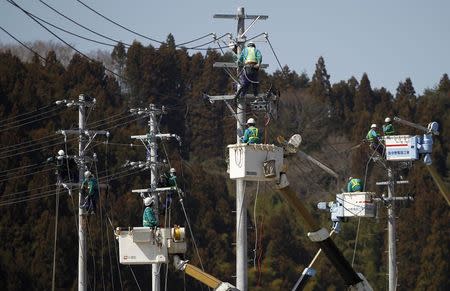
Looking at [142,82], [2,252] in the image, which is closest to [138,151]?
[2,252]

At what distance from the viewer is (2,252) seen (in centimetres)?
6600

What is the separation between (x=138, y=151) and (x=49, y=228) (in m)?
8.25

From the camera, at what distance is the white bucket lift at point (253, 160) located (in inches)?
1220

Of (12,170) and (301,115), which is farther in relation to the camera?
(301,115)

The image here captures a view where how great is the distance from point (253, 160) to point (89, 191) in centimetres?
1381

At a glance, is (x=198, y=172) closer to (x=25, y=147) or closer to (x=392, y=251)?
(x=25, y=147)

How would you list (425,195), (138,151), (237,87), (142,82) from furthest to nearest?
(142,82), (425,195), (138,151), (237,87)

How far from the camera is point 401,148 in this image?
45500mm

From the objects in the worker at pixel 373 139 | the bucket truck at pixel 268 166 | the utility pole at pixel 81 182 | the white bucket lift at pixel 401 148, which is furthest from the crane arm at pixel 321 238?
the worker at pixel 373 139

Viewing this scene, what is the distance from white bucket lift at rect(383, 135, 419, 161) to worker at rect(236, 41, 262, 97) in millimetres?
11841

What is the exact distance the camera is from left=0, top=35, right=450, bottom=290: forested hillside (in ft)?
219

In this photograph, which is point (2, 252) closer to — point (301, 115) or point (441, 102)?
point (301, 115)

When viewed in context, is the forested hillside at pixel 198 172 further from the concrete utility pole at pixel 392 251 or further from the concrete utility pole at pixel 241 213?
the concrete utility pole at pixel 241 213

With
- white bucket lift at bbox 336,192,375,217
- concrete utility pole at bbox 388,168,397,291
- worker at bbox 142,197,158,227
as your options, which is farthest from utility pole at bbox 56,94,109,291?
concrete utility pole at bbox 388,168,397,291
